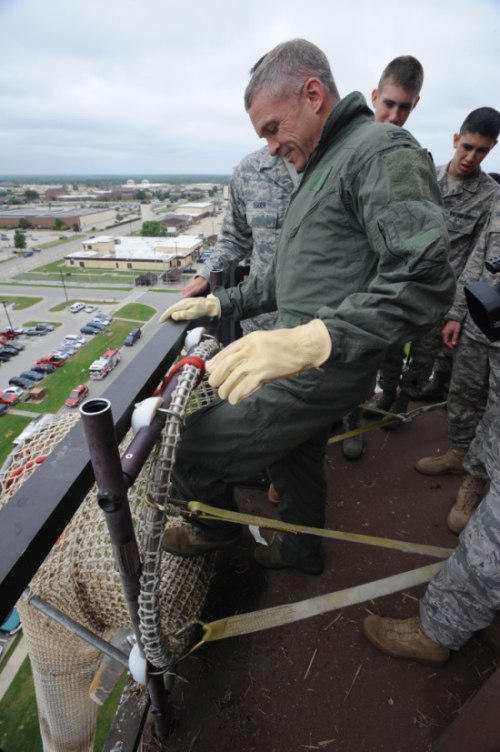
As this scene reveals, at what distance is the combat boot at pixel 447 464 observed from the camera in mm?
2527

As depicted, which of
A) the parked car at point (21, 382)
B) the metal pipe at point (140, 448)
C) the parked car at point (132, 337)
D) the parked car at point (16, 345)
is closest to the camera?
the metal pipe at point (140, 448)

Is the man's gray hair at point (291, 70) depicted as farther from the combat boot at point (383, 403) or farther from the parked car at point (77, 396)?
the parked car at point (77, 396)

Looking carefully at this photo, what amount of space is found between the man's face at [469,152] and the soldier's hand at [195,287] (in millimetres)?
2127

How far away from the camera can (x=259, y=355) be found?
1041mm

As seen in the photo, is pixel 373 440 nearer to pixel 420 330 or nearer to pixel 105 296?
pixel 420 330

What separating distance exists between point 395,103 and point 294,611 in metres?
3.33

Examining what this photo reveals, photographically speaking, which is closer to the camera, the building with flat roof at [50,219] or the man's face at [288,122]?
the man's face at [288,122]

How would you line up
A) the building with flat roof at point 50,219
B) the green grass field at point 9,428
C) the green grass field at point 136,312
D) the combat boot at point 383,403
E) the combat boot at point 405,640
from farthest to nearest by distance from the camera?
the building with flat roof at point 50,219 < the green grass field at point 136,312 < the green grass field at point 9,428 < the combat boot at point 383,403 < the combat boot at point 405,640

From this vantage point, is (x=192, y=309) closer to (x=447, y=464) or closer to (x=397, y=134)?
(x=397, y=134)

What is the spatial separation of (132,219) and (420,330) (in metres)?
52.7

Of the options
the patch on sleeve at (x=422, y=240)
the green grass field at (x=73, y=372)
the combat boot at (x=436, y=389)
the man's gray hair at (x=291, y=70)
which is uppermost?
the man's gray hair at (x=291, y=70)

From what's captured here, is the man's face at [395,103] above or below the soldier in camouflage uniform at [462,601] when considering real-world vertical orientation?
above

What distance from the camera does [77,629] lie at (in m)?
1.40

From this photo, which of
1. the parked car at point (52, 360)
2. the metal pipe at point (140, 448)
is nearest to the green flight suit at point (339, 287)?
the metal pipe at point (140, 448)
